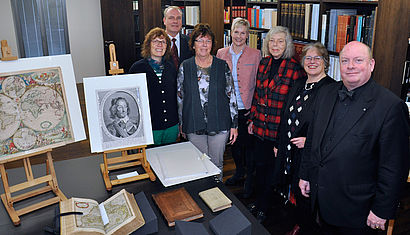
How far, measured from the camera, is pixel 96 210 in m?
1.62

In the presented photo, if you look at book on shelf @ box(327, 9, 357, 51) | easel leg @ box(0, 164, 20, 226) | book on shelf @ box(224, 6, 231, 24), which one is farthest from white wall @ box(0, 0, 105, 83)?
easel leg @ box(0, 164, 20, 226)

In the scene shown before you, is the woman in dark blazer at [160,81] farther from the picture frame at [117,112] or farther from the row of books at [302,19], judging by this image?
the row of books at [302,19]

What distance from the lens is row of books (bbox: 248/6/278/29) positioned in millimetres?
3918

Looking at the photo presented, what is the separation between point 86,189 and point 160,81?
3.17 ft

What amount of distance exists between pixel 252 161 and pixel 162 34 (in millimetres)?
1587

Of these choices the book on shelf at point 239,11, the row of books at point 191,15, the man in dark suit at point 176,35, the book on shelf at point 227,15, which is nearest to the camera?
the man in dark suit at point 176,35

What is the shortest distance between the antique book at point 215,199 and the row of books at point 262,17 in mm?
2557

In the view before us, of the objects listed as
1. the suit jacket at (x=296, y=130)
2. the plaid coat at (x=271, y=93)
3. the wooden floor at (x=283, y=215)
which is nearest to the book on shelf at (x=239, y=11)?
the plaid coat at (x=271, y=93)

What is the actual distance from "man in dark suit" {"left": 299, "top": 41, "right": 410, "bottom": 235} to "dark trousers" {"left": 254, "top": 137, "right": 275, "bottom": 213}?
0.84m

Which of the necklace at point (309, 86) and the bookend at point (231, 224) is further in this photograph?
the necklace at point (309, 86)

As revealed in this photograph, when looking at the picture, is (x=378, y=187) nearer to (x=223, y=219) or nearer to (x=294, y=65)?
(x=223, y=219)

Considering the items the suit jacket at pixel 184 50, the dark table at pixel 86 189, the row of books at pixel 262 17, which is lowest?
the dark table at pixel 86 189

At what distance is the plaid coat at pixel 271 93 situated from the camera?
269 centimetres

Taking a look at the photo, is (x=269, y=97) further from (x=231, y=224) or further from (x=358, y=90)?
(x=231, y=224)
